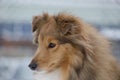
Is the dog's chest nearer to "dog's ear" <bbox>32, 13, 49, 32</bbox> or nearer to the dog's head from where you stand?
the dog's head

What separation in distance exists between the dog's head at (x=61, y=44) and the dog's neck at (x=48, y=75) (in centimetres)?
5

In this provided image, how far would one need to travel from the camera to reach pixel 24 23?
2.72m

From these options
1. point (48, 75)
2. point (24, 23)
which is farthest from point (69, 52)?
point (24, 23)

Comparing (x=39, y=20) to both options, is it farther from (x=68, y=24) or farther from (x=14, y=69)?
(x=14, y=69)

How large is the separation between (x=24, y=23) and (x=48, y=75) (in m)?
0.97

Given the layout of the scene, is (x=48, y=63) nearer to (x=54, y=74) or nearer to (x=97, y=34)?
(x=54, y=74)

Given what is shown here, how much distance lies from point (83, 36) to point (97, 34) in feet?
0.61

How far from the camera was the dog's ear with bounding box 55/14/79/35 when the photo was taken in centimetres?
172

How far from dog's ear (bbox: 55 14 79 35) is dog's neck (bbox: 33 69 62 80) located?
0.24m

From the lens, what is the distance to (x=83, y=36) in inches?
68.2

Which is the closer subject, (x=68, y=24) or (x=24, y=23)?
(x=68, y=24)

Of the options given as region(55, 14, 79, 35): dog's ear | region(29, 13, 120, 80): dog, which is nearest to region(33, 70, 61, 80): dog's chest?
region(29, 13, 120, 80): dog

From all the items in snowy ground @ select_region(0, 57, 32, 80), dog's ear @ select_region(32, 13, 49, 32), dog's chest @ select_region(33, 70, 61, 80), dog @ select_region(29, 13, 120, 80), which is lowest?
snowy ground @ select_region(0, 57, 32, 80)

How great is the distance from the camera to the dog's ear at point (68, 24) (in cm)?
172
